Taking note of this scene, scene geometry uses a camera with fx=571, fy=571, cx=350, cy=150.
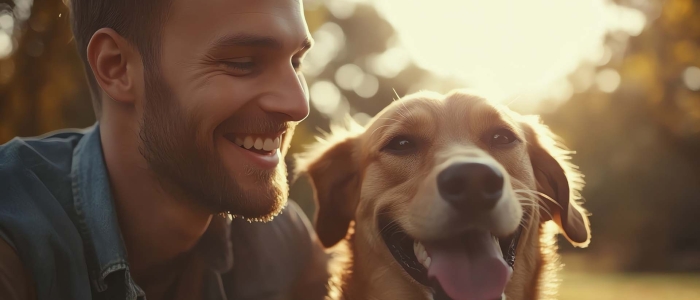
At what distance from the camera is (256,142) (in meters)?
2.96

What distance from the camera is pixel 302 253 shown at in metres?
3.99

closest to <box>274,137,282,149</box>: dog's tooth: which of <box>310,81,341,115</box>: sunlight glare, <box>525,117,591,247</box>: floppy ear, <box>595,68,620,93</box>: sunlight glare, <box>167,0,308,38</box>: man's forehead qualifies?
<box>167,0,308,38</box>: man's forehead

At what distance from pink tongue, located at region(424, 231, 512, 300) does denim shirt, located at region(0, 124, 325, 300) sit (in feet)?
4.49

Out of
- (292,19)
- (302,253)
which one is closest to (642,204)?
(302,253)

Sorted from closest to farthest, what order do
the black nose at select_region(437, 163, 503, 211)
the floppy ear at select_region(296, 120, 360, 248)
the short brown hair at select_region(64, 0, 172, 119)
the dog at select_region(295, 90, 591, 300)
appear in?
the black nose at select_region(437, 163, 503, 211) → the dog at select_region(295, 90, 591, 300) → the short brown hair at select_region(64, 0, 172, 119) → the floppy ear at select_region(296, 120, 360, 248)

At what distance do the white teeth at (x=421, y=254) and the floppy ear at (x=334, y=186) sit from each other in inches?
21.9

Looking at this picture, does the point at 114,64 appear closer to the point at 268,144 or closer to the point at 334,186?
the point at 268,144

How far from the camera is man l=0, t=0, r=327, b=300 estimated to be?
8.94ft

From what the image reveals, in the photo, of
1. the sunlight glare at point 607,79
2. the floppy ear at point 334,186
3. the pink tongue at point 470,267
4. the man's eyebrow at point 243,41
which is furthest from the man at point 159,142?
the sunlight glare at point 607,79

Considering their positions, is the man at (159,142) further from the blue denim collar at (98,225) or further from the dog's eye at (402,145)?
the dog's eye at (402,145)

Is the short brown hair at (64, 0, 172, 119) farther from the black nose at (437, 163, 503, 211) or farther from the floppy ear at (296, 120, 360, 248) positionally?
the black nose at (437, 163, 503, 211)

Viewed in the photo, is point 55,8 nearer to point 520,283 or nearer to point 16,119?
point 16,119

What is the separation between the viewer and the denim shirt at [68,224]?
2416mm

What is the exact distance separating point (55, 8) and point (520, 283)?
17.4 ft
